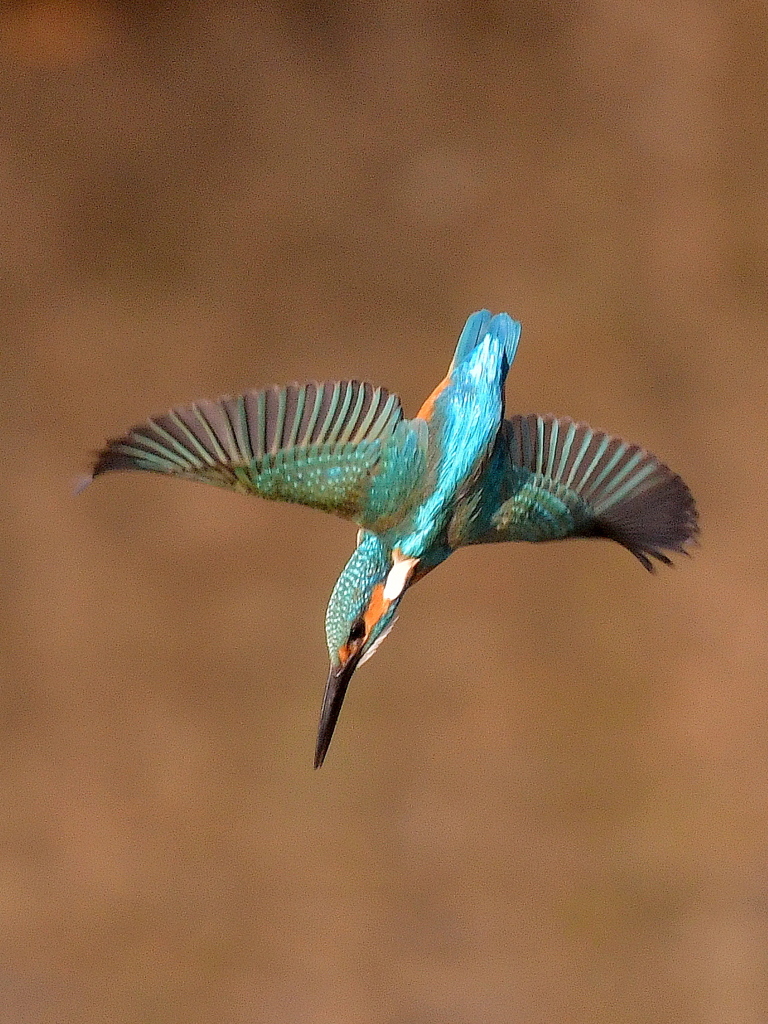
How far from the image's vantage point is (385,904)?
4.60 ft

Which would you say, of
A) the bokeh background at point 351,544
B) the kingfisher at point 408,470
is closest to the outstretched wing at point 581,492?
the kingfisher at point 408,470

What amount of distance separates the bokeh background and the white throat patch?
81 centimetres

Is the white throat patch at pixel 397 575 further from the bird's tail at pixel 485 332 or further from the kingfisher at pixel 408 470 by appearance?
the bird's tail at pixel 485 332

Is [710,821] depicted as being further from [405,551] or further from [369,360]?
[405,551]

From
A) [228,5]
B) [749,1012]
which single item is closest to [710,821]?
[749,1012]

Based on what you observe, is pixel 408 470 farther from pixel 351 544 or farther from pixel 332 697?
pixel 351 544

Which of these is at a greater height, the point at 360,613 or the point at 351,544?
the point at 351,544

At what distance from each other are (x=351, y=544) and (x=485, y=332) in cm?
84

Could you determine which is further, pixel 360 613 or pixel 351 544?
pixel 351 544

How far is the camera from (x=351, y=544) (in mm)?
→ 1411

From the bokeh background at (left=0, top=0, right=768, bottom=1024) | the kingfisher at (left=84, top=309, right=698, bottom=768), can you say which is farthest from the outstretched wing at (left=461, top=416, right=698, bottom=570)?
the bokeh background at (left=0, top=0, right=768, bottom=1024)

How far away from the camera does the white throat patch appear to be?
1.73ft

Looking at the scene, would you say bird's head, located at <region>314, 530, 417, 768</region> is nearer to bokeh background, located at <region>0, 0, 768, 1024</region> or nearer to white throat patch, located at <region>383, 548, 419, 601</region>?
white throat patch, located at <region>383, 548, 419, 601</region>

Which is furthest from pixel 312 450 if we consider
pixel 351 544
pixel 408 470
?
pixel 351 544
